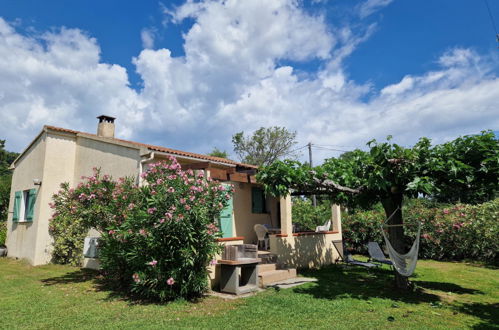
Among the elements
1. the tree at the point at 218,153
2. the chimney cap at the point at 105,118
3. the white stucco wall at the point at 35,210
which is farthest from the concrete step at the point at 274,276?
the tree at the point at 218,153

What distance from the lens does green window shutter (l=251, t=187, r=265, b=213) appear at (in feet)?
42.0

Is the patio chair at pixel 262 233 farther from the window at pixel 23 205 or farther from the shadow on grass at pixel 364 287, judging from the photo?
the window at pixel 23 205

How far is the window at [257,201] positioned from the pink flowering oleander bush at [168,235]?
5.31m

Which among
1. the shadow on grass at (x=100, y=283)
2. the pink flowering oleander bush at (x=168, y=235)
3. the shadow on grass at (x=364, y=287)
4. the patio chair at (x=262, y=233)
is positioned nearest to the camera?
the pink flowering oleander bush at (x=168, y=235)

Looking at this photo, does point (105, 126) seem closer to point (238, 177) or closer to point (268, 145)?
point (238, 177)

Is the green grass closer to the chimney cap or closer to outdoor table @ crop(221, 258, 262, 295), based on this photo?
outdoor table @ crop(221, 258, 262, 295)

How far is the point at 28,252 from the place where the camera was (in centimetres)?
1211

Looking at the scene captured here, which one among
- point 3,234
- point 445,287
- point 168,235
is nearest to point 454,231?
point 445,287

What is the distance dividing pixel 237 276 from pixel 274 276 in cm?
159

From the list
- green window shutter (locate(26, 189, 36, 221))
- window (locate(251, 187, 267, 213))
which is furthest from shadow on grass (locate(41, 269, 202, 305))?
window (locate(251, 187, 267, 213))

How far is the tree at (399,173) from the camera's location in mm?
6684

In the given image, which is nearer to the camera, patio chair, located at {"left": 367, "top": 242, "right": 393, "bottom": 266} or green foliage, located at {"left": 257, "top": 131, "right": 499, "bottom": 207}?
green foliage, located at {"left": 257, "top": 131, "right": 499, "bottom": 207}

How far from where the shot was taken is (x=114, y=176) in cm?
1092

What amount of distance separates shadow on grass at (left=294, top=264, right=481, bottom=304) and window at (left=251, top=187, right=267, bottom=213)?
342cm
